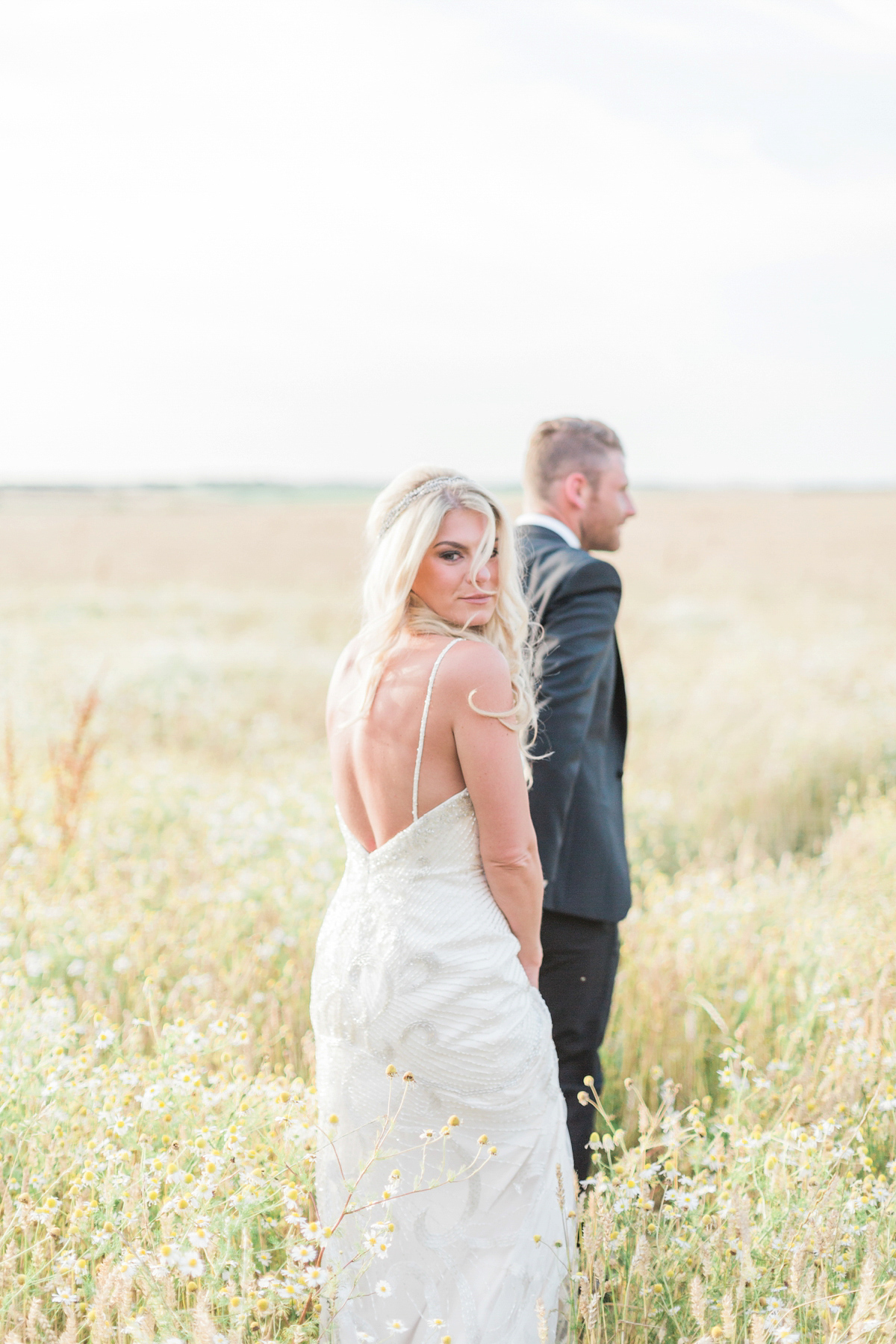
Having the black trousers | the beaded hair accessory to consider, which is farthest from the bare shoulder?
the black trousers

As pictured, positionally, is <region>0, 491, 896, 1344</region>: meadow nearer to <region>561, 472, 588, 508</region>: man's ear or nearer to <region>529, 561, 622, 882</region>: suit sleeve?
<region>529, 561, 622, 882</region>: suit sleeve

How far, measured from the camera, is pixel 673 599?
79.9 feet

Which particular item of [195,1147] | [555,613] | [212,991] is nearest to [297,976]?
[212,991]

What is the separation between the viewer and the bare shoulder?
2293 mm

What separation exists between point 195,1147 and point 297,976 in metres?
1.76

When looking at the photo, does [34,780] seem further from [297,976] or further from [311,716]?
[311,716]

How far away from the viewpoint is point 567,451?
3.71 metres

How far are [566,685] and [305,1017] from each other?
1919mm

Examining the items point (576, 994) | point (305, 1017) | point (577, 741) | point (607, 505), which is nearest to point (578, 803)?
point (577, 741)

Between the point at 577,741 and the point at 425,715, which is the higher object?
the point at 425,715

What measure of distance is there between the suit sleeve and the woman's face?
688mm

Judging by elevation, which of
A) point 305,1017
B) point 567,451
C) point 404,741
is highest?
point 567,451

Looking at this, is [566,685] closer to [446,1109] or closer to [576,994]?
[576,994]

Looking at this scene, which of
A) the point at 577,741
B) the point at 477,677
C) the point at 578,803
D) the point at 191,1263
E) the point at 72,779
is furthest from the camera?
Answer: the point at 72,779
